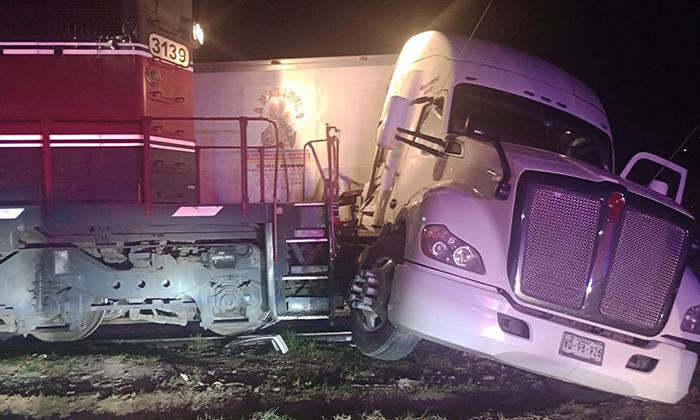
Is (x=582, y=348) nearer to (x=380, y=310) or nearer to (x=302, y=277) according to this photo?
(x=380, y=310)

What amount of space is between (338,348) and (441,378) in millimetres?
1157

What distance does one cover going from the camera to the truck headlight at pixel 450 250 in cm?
339

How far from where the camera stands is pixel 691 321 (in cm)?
367

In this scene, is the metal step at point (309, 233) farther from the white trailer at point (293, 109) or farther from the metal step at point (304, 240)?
the white trailer at point (293, 109)

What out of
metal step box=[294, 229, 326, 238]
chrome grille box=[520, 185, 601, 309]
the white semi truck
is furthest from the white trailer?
chrome grille box=[520, 185, 601, 309]

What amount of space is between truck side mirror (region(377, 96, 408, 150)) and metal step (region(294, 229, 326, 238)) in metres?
1.13

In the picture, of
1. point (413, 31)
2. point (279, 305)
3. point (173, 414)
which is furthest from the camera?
point (413, 31)

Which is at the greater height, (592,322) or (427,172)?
(427,172)

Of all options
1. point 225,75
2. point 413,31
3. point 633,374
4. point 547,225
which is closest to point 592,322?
point 633,374

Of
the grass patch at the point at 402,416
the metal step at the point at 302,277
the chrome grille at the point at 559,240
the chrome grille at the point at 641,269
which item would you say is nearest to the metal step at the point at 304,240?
the metal step at the point at 302,277

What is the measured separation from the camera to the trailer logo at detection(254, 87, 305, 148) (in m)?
8.12

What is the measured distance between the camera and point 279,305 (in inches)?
192

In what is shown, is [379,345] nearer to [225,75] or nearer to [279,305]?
[279,305]

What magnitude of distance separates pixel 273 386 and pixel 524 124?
364 centimetres
